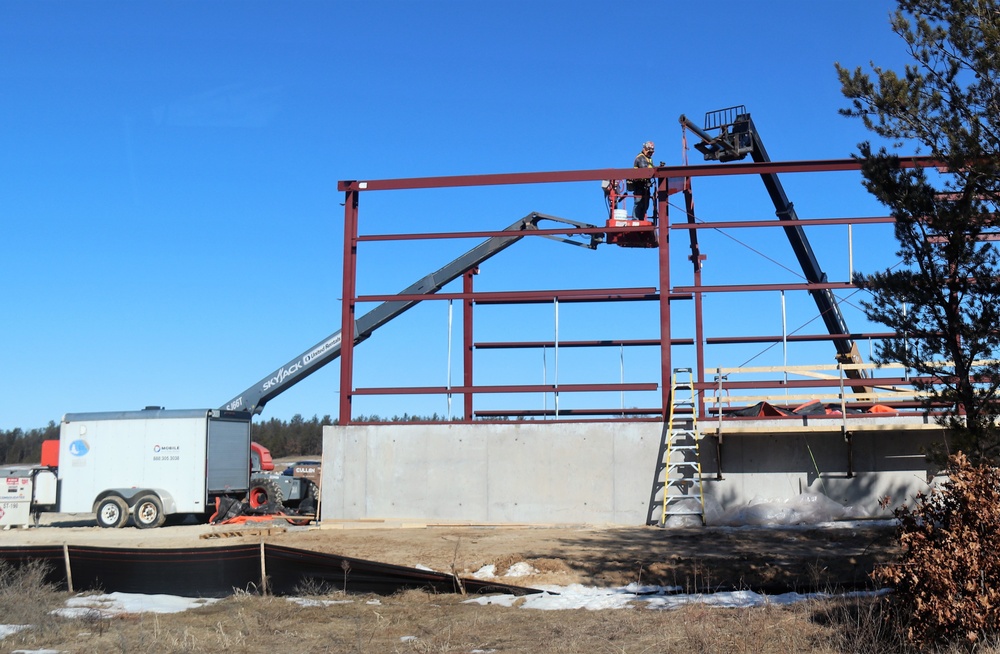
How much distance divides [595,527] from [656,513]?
1.28m

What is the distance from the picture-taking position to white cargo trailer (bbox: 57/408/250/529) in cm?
2364

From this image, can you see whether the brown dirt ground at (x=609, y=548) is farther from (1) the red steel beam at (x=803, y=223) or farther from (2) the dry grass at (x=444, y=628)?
(1) the red steel beam at (x=803, y=223)

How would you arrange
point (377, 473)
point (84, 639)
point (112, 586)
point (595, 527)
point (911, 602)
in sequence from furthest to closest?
point (377, 473), point (595, 527), point (112, 586), point (84, 639), point (911, 602)

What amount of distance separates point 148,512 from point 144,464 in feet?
4.05

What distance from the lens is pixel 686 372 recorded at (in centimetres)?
1942

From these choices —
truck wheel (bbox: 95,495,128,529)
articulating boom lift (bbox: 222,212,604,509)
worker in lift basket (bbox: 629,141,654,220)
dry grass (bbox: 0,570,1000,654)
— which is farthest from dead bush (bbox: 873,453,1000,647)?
truck wheel (bbox: 95,495,128,529)

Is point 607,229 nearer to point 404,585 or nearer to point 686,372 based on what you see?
point 686,372

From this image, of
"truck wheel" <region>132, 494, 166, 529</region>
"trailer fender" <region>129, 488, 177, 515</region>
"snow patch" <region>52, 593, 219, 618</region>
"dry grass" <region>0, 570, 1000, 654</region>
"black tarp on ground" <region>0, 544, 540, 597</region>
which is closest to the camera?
"dry grass" <region>0, 570, 1000, 654</region>

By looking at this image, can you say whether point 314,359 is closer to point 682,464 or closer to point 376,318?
point 376,318

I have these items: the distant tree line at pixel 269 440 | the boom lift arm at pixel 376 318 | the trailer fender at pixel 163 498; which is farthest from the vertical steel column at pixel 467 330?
the distant tree line at pixel 269 440

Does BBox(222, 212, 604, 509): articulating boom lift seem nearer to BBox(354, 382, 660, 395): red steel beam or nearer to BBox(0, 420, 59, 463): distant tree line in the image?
BBox(354, 382, 660, 395): red steel beam

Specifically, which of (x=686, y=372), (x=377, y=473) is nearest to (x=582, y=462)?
(x=686, y=372)

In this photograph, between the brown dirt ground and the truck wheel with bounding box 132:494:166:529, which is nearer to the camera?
the brown dirt ground

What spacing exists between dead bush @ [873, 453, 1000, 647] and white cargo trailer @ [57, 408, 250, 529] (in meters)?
19.1
